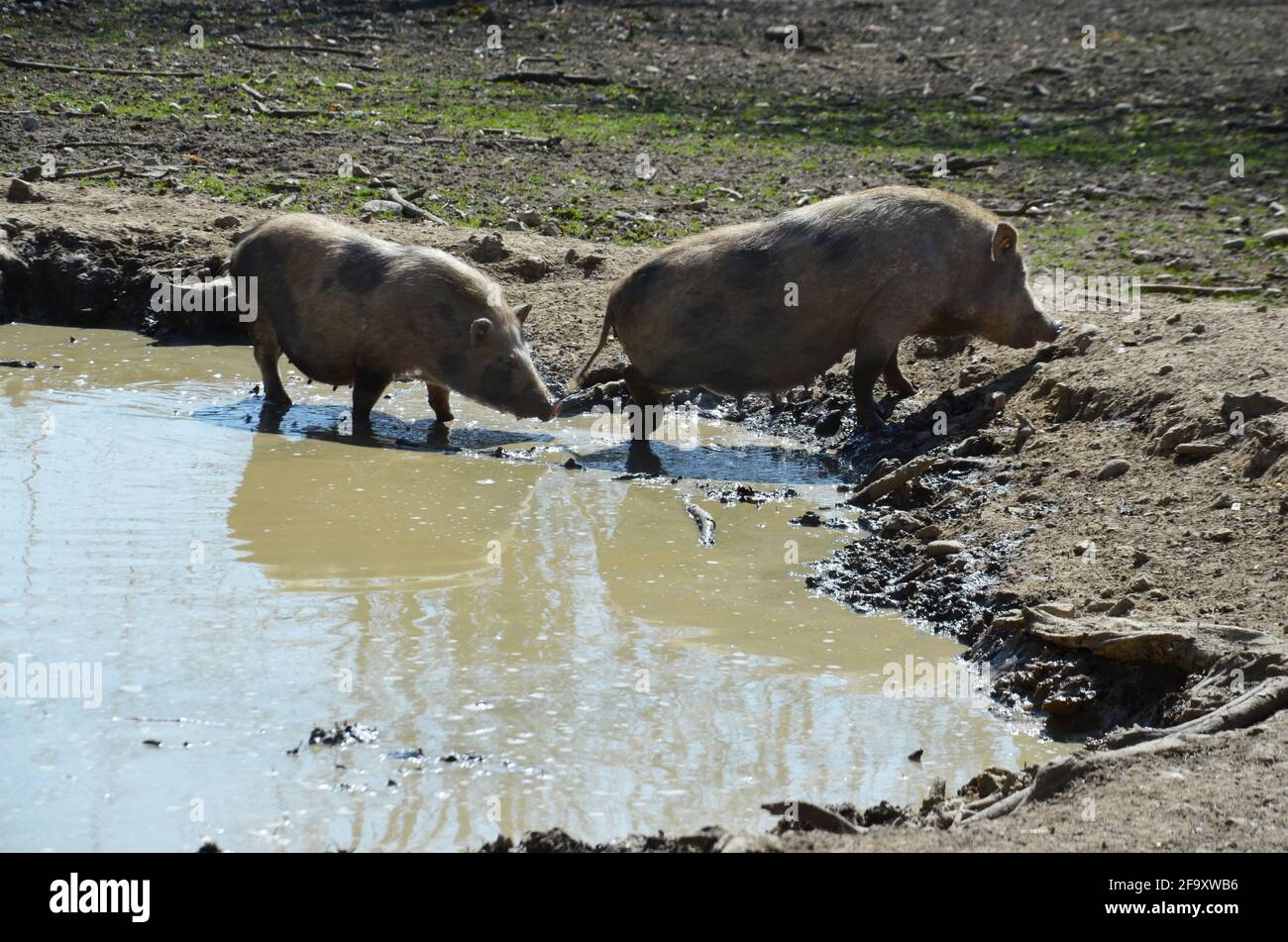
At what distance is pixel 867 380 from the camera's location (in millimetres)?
8672

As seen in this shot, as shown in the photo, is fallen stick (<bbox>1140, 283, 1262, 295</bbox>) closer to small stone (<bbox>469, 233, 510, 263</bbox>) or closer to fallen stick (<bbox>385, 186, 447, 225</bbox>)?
small stone (<bbox>469, 233, 510, 263</bbox>)

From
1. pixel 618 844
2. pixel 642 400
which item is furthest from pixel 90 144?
pixel 618 844

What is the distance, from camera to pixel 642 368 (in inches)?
351

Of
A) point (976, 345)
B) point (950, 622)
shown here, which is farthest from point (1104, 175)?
point (950, 622)

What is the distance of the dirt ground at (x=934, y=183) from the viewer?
16.8 feet

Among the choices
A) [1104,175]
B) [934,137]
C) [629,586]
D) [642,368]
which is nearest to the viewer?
[629,586]

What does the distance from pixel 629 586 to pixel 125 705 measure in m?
2.15

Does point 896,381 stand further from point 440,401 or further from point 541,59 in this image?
point 541,59

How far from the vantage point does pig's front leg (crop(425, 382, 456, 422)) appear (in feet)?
30.4

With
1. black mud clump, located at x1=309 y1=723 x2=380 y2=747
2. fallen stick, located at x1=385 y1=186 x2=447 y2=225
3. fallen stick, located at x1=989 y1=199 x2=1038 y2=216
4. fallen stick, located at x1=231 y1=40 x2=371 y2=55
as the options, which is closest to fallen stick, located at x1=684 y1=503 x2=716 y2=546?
black mud clump, located at x1=309 y1=723 x2=380 y2=747

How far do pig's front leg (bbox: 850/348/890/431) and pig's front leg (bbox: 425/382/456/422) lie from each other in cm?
241

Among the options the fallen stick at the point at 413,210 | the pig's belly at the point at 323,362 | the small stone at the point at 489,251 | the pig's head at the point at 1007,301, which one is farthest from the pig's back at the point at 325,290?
the pig's head at the point at 1007,301

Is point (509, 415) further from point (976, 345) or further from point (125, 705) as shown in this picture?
point (125, 705)

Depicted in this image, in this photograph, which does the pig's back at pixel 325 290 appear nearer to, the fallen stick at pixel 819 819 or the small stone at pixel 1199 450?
the small stone at pixel 1199 450
